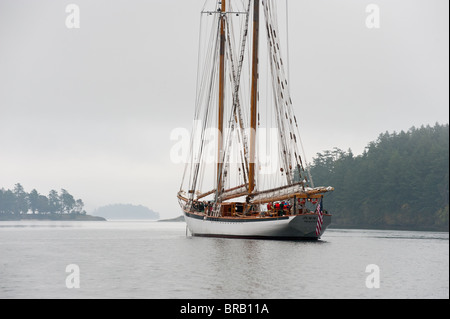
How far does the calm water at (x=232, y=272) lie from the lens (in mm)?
45531

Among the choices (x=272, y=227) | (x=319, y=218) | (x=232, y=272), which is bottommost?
(x=232, y=272)

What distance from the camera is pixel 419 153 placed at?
184 meters

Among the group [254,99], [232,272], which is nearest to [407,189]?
[254,99]

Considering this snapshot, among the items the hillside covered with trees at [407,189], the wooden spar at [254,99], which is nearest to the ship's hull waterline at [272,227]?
the wooden spar at [254,99]

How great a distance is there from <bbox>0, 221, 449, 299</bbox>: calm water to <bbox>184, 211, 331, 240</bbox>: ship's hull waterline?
678 cm

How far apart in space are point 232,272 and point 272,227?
33509mm

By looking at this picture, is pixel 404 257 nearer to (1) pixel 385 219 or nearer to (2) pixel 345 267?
(2) pixel 345 267

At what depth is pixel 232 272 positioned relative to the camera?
5569 cm

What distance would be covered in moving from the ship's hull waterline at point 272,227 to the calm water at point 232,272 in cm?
678

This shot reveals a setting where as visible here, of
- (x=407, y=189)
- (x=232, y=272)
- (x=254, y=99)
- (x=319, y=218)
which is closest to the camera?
(x=232, y=272)

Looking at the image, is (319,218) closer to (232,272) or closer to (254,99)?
(254,99)

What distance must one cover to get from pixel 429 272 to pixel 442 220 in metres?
108

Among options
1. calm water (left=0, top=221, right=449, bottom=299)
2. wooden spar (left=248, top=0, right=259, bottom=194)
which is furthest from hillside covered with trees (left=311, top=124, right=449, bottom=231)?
calm water (left=0, top=221, right=449, bottom=299)
